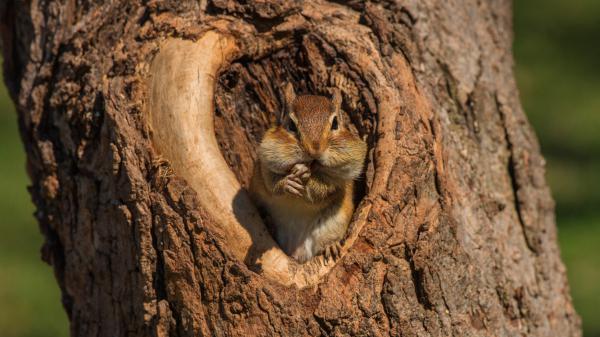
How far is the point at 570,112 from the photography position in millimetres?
8195

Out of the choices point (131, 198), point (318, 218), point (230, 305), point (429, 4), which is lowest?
point (230, 305)

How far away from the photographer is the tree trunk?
3256mm

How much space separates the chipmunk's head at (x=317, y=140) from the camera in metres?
3.27

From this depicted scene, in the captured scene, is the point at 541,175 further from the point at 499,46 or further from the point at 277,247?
the point at 277,247

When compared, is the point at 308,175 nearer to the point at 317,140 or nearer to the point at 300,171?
the point at 300,171

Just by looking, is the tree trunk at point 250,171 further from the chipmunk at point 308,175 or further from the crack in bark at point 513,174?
the chipmunk at point 308,175

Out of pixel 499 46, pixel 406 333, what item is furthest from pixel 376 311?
pixel 499 46

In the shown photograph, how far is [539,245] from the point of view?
155 inches

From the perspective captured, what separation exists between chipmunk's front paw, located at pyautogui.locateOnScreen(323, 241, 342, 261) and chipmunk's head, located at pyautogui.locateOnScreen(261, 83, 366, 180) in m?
0.30

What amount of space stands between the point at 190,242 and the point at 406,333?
34.9 inches

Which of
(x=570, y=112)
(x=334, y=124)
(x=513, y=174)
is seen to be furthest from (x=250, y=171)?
(x=570, y=112)

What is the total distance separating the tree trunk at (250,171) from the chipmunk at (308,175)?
128 mm

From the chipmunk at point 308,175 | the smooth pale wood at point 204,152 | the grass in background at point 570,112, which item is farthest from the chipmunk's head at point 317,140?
the grass in background at point 570,112

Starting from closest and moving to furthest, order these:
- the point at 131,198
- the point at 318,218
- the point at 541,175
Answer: the point at 131,198 → the point at 318,218 → the point at 541,175
